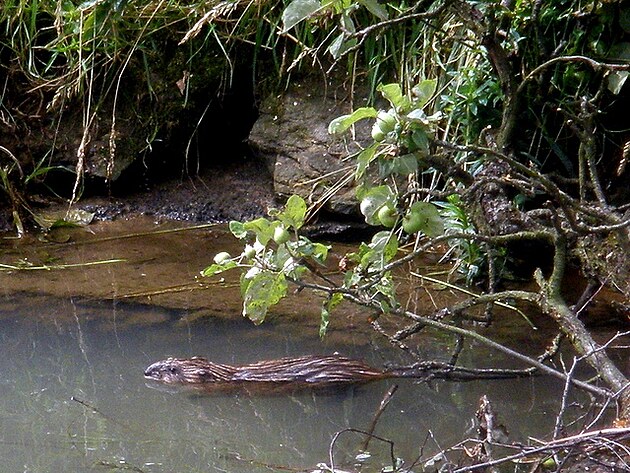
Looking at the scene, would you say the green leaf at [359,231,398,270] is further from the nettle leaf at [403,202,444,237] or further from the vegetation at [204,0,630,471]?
the nettle leaf at [403,202,444,237]

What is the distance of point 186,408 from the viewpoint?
263cm

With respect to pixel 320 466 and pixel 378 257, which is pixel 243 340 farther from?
pixel 320 466

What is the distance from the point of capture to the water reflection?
2.29m

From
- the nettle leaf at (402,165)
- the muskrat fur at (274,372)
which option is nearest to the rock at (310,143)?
the muskrat fur at (274,372)

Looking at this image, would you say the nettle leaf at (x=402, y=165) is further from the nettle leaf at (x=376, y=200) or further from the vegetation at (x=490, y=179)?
the nettle leaf at (x=376, y=200)

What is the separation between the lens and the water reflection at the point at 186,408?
229cm

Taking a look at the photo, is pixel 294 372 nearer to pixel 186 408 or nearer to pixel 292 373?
pixel 292 373

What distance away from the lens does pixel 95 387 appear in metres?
2.72

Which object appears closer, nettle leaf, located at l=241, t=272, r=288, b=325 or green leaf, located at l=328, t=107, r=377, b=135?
green leaf, located at l=328, t=107, r=377, b=135

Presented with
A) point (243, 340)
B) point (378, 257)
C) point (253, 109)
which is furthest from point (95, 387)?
point (253, 109)

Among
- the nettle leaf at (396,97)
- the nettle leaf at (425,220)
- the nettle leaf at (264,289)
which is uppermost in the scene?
the nettle leaf at (396,97)

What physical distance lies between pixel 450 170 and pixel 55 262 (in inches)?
89.3

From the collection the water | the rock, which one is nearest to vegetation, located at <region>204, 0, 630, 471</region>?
the water

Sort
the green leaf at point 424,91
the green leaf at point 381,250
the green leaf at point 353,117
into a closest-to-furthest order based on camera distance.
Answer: the green leaf at point 353,117 → the green leaf at point 424,91 → the green leaf at point 381,250
